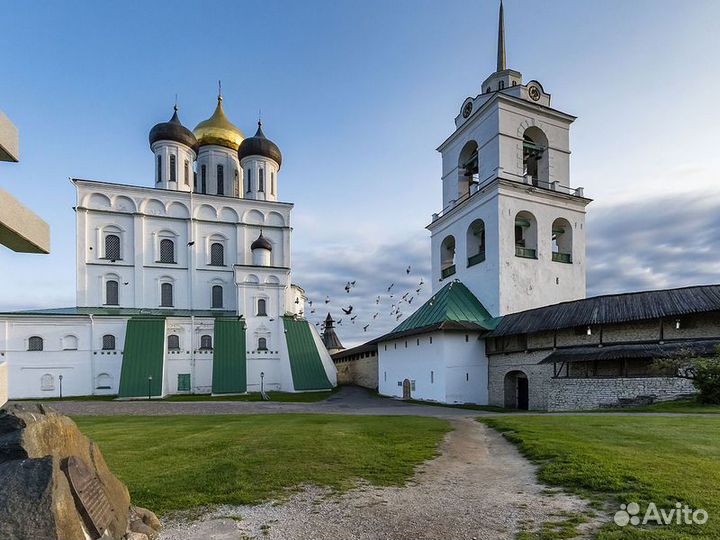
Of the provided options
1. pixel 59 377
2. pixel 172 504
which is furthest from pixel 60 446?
pixel 59 377

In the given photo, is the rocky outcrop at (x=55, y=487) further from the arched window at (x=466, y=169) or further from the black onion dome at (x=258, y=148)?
the black onion dome at (x=258, y=148)

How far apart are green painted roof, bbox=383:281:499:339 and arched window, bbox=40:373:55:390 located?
22025 mm

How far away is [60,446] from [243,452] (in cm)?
452

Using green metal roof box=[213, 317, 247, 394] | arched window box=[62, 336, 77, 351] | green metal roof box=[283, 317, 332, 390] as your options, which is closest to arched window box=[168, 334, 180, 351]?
A: green metal roof box=[213, 317, 247, 394]

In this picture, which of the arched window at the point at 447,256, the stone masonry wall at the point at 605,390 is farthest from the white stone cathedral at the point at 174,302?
the stone masonry wall at the point at 605,390

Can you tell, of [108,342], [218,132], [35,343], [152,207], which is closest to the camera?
[35,343]

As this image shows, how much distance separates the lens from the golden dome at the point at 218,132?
40.5 meters

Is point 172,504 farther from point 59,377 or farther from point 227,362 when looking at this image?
point 59,377

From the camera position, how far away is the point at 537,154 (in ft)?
96.1

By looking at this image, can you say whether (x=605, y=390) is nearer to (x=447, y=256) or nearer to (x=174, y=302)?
(x=447, y=256)

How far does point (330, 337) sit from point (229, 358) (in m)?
24.0

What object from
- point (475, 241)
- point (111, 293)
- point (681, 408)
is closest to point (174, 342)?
point (111, 293)

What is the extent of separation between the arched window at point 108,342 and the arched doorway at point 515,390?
25688mm

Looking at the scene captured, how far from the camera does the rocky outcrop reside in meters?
3.27
